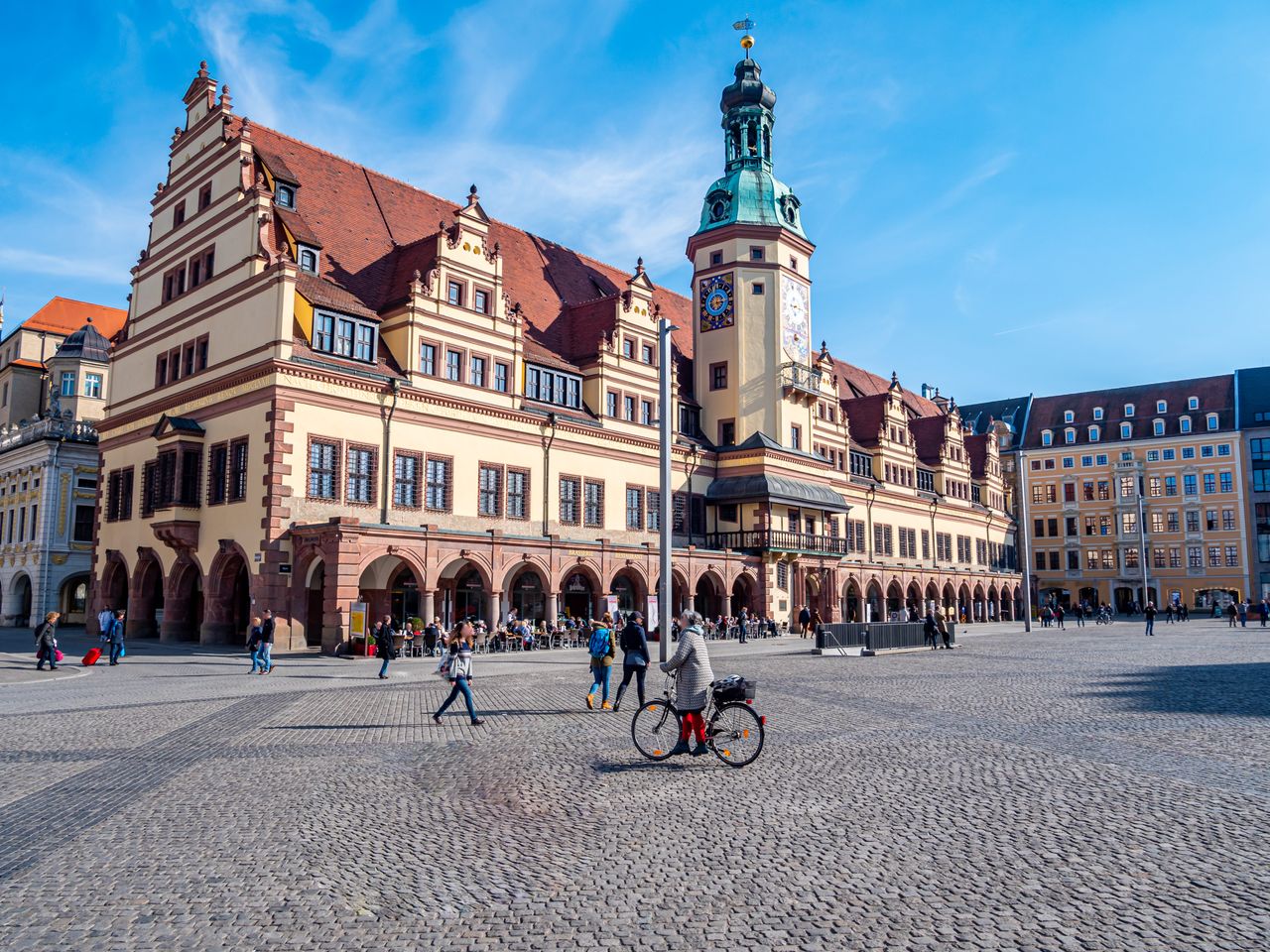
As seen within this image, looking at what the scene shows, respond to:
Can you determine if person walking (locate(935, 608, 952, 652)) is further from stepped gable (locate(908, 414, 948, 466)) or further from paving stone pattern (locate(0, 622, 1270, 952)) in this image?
stepped gable (locate(908, 414, 948, 466))

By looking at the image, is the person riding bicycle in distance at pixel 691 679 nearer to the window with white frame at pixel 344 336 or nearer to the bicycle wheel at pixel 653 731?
the bicycle wheel at pixel 653 731

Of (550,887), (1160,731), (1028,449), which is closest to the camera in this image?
(550,887)

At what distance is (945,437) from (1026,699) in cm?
6101

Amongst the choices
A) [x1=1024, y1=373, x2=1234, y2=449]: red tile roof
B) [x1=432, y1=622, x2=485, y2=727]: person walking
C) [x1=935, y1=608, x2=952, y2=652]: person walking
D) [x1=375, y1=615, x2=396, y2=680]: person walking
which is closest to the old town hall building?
[x1=375, y1=615, x2=396, y2=680]: person walking

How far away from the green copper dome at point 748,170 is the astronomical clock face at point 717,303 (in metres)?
3.01

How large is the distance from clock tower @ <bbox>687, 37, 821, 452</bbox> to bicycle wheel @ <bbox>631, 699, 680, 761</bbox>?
1612 inches

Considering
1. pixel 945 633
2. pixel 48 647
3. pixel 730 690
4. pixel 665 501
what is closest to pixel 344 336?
pixel 48 647

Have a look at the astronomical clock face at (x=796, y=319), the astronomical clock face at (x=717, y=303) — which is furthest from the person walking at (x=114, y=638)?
the astronomical clock face at (x=796, y=319)

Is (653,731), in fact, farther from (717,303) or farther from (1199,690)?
(717,303)

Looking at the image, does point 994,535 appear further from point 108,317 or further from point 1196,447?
point 108,317

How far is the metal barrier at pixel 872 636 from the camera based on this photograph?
35.8 meters

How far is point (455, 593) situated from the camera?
40219 mm

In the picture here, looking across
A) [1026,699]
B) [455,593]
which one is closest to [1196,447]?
[455,593]

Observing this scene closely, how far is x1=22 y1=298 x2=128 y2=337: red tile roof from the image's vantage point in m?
81.1
